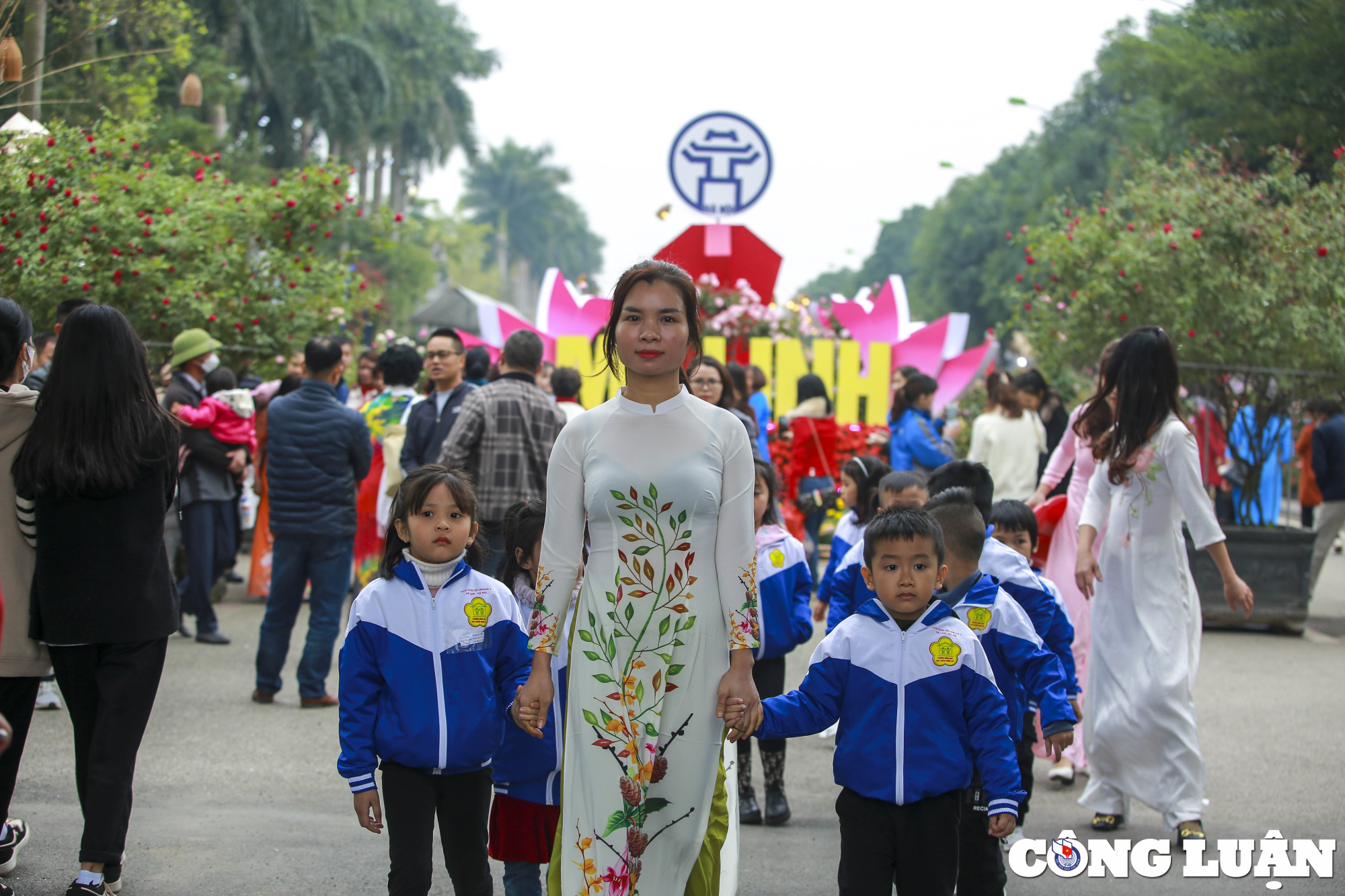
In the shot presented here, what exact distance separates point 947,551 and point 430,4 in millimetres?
54375

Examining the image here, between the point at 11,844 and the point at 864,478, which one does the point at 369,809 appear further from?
the point at 864,478

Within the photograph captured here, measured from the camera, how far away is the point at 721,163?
51.7 ft

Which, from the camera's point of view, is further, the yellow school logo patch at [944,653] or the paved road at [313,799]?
the paved road at [313,799]

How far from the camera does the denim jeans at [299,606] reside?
6.88 metres

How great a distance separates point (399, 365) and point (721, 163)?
29.3 feet

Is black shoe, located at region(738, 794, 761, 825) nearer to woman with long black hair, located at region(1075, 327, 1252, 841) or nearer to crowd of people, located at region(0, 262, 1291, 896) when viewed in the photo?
crowd of people, located at region(0, 262, 1291, 896)

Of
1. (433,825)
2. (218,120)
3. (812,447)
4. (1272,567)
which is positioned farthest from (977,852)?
(218,120)

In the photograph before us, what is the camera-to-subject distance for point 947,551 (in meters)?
3.82

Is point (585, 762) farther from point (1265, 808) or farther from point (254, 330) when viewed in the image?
point (254, 330)

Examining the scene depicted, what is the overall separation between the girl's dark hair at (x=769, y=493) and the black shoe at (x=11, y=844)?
9.58 ft

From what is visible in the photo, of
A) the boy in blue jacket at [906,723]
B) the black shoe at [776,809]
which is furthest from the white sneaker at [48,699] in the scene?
the boy in blue jacket at [906,723]

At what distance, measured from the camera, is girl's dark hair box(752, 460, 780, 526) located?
201 inches

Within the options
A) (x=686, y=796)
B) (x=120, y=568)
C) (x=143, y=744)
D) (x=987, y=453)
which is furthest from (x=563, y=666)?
(x=987, y=453)

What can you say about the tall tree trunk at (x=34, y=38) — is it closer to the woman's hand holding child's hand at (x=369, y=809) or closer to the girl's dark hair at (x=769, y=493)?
the girl's dark hair at (x=769, y=493)
